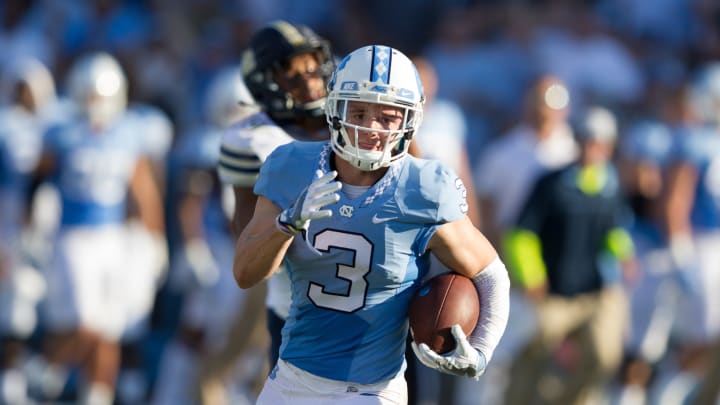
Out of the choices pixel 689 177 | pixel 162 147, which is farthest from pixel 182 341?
pixel 689 177

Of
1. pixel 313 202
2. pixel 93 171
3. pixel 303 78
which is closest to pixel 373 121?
pixel 313 202

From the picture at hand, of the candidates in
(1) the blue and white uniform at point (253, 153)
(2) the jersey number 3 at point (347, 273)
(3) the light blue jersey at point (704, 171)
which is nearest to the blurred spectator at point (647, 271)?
(3) the light blue jersey at point (704, 171)

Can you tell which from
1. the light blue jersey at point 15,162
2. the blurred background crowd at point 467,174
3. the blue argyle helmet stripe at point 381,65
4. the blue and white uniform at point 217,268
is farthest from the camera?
the light blue jersey at point 15,162

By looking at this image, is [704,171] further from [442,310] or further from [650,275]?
[442,310]

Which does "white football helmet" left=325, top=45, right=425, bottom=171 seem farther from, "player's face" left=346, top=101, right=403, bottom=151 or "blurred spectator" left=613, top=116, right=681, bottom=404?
"blurred spectator" left=613, top=116, right=681, bottom=404

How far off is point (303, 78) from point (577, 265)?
2.94 meters

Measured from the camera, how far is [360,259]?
13.3ft

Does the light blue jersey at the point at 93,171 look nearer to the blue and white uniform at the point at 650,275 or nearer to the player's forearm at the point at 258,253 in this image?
the blue and white uniform at the point at 650,275

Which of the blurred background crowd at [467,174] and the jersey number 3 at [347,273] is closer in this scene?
the jersey number 3 at [347,273]

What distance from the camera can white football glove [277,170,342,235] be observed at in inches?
150

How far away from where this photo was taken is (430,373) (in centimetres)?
854

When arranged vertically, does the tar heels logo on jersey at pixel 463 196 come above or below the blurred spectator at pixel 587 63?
above

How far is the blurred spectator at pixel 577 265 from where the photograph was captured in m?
7.52

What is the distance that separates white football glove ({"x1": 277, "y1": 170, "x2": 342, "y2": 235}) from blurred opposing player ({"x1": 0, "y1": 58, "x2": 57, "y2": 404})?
5.28 meters
